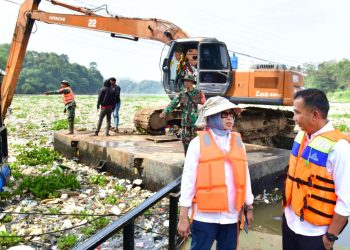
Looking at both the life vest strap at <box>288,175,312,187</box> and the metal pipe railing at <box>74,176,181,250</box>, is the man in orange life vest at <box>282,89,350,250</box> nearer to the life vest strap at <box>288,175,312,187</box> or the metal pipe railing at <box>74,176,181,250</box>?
the life vest strap at <box>288,175,312,187</box>

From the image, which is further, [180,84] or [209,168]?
[180,84]

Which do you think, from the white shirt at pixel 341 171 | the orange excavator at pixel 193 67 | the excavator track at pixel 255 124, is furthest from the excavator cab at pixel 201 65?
the white shirt at pixel 341 171

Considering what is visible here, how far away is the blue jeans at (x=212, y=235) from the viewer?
102 inches

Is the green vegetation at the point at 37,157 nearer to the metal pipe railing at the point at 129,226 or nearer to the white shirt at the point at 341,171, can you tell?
the metal pipe railing at the point at 129,226

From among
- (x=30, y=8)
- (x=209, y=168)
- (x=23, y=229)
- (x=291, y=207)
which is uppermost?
(x=30, y=8)

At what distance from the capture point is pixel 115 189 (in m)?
6.96

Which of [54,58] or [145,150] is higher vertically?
[54,58]

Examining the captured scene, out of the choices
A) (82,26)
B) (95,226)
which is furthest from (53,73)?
(95,226)

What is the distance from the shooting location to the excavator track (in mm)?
Answer: 10236

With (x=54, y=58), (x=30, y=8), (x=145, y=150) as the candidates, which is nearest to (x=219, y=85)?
(x=145, y=150)

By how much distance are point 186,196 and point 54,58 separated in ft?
366

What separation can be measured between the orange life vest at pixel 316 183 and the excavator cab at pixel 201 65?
6.79 meters

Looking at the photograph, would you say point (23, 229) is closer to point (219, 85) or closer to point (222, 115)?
point (222, 115)

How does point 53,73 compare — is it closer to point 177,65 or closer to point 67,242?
point 177,65
